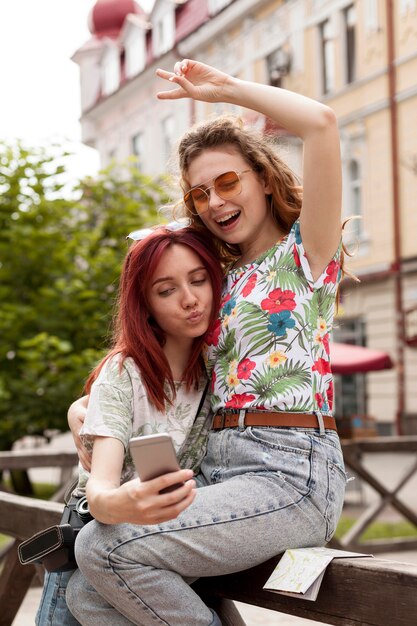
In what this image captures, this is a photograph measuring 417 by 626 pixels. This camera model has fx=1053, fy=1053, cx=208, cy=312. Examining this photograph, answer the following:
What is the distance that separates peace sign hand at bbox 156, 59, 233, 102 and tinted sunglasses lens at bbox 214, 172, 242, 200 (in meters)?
0.20

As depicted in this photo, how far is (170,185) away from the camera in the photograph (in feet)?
A: 10.6

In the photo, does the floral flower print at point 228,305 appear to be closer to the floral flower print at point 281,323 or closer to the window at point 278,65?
the floral flower print at point 281,323

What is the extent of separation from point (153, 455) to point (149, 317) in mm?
815

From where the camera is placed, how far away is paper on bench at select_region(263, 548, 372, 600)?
2309 mm

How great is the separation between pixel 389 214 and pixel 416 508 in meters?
11.2

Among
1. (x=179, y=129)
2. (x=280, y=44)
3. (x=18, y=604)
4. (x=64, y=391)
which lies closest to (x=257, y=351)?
(x=18, y=604)

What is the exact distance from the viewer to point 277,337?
2592 mm

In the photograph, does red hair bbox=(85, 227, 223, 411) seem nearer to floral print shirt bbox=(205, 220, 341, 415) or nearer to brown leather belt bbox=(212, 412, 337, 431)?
floral print shirt bbox=(205, 220, 341, 415)

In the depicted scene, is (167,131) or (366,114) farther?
(167,131)

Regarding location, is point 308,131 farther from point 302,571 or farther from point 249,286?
point 302,571

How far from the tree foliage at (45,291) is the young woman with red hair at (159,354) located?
26.8 feet

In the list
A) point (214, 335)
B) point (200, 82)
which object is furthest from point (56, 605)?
point (200, 82)

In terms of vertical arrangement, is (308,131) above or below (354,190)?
below

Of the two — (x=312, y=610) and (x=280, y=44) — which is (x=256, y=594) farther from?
(x=280, y=44)
